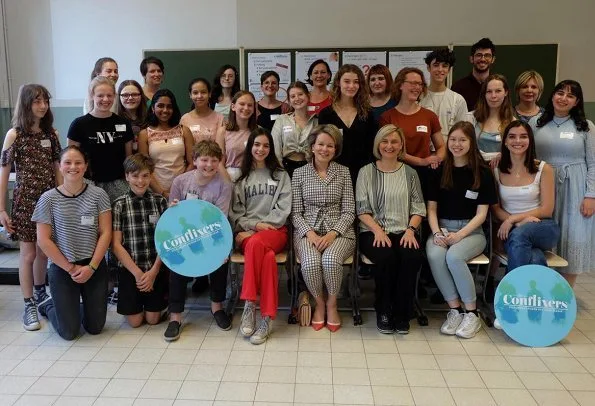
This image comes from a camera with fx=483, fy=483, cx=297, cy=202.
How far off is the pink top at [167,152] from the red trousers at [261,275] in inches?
32.0

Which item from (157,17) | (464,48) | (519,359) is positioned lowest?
(519,359)

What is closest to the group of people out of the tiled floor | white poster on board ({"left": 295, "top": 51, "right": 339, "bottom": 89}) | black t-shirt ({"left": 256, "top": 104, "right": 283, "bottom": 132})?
the tiled floor

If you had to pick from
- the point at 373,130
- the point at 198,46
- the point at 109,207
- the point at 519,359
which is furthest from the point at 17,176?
the point at 519,359

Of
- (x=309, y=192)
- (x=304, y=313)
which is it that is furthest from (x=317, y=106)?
(x=304, y=313)

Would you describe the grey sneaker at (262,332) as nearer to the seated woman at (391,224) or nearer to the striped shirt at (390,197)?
the seated woman at (391,224)

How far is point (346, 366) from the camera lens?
A: 8.53 ft

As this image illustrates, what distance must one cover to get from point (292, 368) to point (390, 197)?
1.25 meters

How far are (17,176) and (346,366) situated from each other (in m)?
2.41

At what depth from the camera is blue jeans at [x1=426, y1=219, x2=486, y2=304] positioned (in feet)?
9.81

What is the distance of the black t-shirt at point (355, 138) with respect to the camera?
334 cm

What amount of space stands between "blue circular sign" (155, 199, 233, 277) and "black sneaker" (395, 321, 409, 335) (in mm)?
1144

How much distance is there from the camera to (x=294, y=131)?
3.41 meters

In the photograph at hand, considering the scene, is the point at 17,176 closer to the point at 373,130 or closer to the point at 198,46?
the point at 373,130

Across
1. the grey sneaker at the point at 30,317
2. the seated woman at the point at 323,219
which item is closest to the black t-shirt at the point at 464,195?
the seated woman at the point at 323,219
